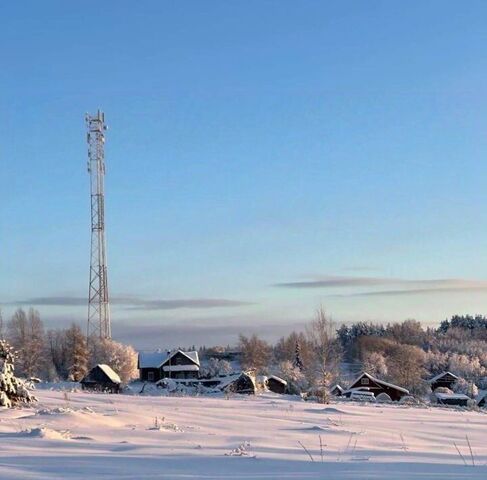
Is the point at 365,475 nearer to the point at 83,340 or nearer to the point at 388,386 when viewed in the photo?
the point at 388,386

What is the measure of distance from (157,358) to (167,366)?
1465mm

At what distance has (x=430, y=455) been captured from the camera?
8211 millimetres

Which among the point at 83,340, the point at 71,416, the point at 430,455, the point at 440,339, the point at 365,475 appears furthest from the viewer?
the point at 440,339

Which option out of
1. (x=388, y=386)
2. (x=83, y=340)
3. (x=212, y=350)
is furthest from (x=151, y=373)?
(x=212, y=350)

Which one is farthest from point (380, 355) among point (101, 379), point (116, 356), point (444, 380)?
point (101, 379)

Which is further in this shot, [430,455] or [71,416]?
[71,416]

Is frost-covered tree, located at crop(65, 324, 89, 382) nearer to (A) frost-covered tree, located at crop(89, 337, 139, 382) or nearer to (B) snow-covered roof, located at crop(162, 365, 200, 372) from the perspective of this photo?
(A) frost-covered tree, located at crop(89, 337, 139, 382)

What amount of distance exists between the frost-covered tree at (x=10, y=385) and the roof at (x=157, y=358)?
54.5 meters

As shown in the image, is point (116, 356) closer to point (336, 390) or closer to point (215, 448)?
point (336, 390)

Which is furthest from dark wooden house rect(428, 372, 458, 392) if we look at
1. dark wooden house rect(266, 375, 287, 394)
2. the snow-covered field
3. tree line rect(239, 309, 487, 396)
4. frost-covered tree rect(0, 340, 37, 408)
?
frost-covered tree rect(0, 340, 37, 408)

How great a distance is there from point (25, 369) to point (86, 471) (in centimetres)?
6035

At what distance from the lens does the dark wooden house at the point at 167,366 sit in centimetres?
6850

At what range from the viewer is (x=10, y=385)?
547 inches

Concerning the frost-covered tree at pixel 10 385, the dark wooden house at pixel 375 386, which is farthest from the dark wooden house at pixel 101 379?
the frost-covered tree at pixel 10 385
